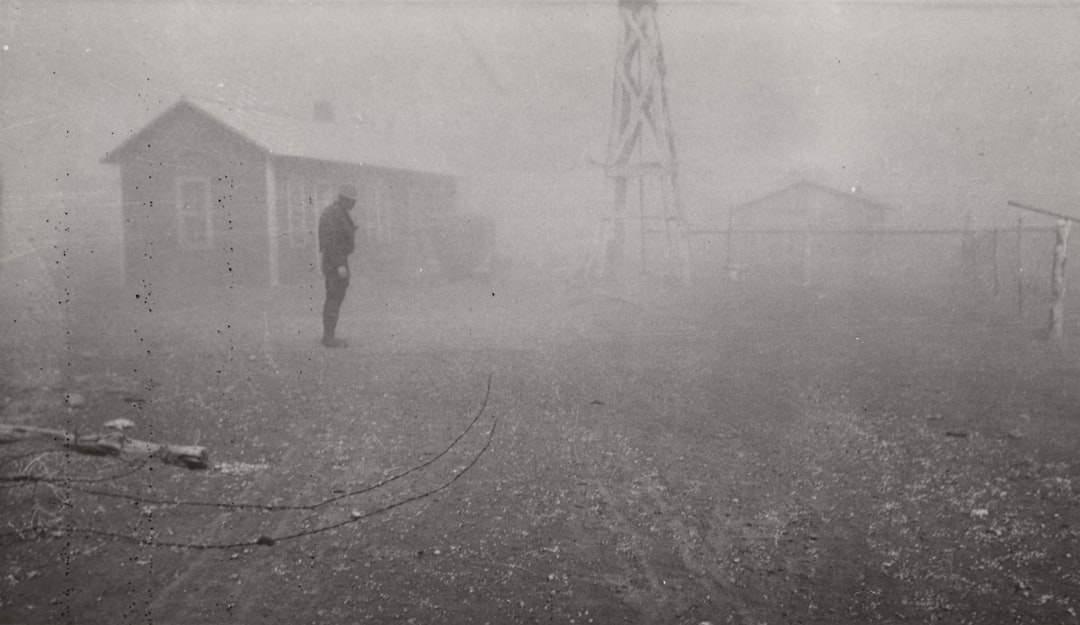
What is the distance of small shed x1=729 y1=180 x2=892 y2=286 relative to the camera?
2281 cm

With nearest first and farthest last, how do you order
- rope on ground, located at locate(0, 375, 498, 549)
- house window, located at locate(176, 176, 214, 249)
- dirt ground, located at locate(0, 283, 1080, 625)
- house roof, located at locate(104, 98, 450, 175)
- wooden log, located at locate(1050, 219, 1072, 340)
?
dirt ground, located at locate(0, 283, 1080, 625)
rope on ground, located at locate(0, 375, 498, 549)
wooden log, located at locate(1050, 219, 1072, 340)
house roof, located at locate(104, 98, 450, 175)
house window, located at locate(176, 176, 214, 249)

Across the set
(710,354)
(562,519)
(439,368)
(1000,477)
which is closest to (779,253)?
(710,354)

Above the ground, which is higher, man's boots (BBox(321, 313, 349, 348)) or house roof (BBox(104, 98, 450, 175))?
house roof (BBox(104, 98, 450, 175))

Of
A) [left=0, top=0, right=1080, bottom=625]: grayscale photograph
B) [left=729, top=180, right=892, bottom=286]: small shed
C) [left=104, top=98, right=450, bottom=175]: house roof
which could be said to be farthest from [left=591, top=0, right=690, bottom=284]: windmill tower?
[left=104, top=98, right=450, bottom=175]: house roof

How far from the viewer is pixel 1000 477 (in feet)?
15.8

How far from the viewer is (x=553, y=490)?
182 inches

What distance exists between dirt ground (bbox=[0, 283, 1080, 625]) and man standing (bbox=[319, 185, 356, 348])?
2.15ft

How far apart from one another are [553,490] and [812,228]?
23.0 m

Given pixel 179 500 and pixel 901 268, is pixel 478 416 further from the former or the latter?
pixel 901 268

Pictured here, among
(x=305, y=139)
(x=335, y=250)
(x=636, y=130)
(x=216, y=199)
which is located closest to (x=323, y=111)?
(x=305, y=139)

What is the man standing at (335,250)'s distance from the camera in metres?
9.15

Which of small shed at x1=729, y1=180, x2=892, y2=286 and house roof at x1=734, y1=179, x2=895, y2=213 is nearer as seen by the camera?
small shed at x1=729, y1=180, x2=892, y2=286

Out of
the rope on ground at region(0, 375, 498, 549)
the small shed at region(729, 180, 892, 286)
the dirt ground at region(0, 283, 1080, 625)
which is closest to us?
the dirt ground at region(0, 283, 1080, 625)

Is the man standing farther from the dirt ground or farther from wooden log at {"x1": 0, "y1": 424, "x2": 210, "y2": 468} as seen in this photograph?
wooden log at {"x1": 0, "y1": 424, "x2": 210, "y2": 468}
